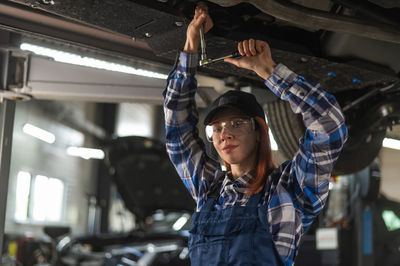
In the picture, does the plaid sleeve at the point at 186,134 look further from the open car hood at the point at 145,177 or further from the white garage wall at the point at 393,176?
the white garage wall at the point at 393,176

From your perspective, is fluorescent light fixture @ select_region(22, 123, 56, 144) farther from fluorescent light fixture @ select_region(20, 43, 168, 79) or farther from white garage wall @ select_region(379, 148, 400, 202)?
fluorescent light fixture @ select_region(20, 43, 168, 79)

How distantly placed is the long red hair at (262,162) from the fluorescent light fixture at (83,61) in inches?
36.7

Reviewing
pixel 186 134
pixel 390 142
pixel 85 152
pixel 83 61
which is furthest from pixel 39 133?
pixel 186 134

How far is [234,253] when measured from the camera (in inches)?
62.9

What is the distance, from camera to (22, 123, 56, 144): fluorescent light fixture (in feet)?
33.3

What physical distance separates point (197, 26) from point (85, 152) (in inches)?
466

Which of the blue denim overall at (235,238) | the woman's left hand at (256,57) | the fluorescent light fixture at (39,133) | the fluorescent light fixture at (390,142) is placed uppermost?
the fluorescent light fixture at (39,133)

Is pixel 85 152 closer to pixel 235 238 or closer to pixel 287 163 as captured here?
pixel 287 163

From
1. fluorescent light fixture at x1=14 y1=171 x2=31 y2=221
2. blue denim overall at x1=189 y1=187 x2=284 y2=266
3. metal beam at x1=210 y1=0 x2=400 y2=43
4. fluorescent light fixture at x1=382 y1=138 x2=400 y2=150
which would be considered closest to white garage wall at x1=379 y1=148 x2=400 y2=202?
fluorescent light fixture at x1=382 y1=138 x2=400 y2=150

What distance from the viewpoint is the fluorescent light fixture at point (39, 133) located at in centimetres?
1014

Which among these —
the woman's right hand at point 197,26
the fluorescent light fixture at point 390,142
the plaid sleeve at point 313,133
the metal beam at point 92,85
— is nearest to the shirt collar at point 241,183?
the plaid sleeve at point 313,133

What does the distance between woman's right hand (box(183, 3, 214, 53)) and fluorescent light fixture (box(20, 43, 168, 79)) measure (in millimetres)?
802

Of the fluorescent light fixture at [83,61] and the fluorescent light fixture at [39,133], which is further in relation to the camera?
the fluorescent light fixture at [39,133]

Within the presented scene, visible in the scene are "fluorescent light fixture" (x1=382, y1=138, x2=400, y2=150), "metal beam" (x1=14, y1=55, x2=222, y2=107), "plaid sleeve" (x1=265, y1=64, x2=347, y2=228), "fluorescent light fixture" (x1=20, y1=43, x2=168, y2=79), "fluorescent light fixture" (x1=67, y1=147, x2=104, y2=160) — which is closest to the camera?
"plaid sleeve" (x1=265, y1=64, x2=347, y2=228)
